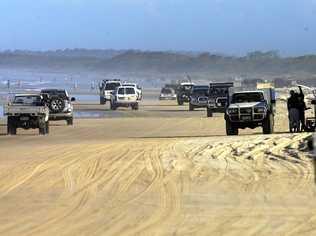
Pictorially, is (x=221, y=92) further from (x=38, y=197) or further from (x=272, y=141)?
(x=38, y=197)

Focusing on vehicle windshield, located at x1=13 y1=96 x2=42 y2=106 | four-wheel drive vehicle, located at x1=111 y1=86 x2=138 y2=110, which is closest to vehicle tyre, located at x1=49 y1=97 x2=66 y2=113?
vehicle windshield, located at x1=13 y1=96 x2=42 y2=106

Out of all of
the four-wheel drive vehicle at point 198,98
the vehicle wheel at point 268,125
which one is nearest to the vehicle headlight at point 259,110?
the vehicle wheel at point 268,125

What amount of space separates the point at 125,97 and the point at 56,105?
1771cm

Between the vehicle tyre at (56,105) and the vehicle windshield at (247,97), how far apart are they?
31.1ft

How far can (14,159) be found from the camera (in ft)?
63.5

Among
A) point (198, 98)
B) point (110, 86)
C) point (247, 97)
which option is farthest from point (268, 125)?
point (110, 86)

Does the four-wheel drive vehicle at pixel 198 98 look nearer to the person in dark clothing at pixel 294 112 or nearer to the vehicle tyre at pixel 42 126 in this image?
the vehicle tyre at pixel 42 126

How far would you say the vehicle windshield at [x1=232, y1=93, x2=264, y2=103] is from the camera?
28.2 metres

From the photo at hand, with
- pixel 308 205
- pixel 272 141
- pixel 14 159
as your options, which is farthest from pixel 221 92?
pixel 308 205

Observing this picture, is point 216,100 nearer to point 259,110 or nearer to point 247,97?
point 247,97

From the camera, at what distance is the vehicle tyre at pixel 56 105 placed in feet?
114

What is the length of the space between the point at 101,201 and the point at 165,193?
1.30 meters

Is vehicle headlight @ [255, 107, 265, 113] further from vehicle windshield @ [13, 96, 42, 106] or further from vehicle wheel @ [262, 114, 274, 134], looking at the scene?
vehicle windshield @ [13, 96, 42, 106]

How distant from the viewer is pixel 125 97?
52406mm
